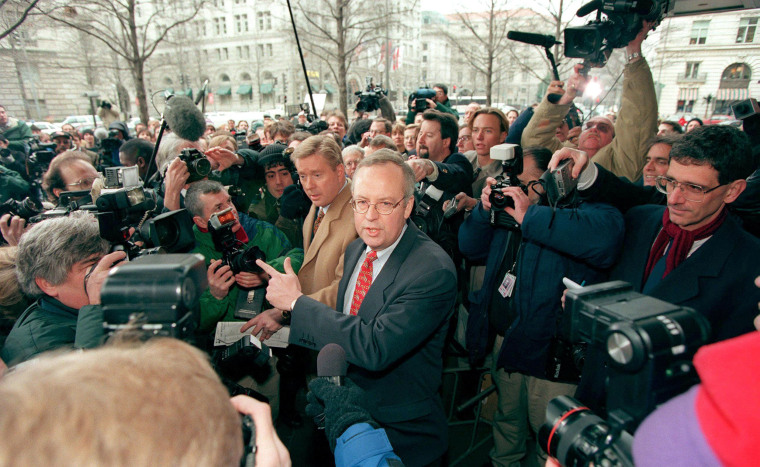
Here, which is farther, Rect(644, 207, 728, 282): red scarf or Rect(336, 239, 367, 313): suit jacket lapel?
Rect(336, 239, 367, 313): suit jacket lapel

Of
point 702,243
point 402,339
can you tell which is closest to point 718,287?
point 702,243

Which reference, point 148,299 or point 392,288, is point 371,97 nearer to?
point 392,288

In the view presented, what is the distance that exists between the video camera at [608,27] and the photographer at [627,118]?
9 cm

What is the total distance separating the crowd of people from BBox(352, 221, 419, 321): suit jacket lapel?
0.01m

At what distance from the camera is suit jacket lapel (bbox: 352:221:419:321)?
194 cm

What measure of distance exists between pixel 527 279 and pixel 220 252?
2139 millimetres

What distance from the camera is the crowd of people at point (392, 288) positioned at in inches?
28.1

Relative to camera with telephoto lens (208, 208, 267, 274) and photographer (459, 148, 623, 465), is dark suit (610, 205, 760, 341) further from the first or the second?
camera with telephoto lens (208, 208, 267, 274)

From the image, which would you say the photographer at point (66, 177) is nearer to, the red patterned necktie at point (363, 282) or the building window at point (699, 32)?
the red patterned necktie at point (363, 282)

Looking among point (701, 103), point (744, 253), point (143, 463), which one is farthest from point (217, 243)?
point (701, 103)

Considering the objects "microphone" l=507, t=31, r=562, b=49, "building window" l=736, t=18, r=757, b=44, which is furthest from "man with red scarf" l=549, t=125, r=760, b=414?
"building window" l=736, t=18, r=757, b=44

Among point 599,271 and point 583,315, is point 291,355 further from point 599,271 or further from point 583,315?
point 583,315

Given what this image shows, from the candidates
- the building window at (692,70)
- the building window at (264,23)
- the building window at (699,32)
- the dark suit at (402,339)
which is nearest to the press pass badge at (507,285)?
the dark suit at (402,339)

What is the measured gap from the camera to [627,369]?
947 millimetres
